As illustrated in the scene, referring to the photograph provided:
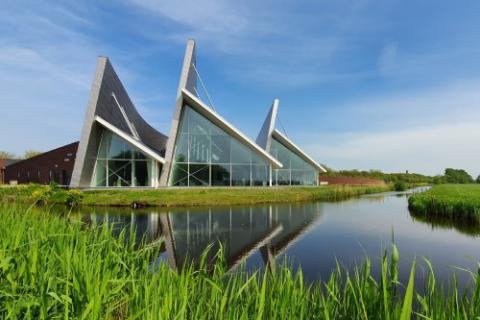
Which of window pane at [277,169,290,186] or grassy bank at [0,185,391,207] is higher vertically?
window pane at [277,169,290,186]

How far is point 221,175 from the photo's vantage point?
74.9 ft

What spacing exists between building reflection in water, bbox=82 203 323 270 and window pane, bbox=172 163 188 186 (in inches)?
278

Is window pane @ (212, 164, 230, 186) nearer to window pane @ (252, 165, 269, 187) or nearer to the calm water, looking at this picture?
window pane @ (252, 165, 269, 187)

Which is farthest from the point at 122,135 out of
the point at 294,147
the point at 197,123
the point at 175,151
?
the point at 294,147

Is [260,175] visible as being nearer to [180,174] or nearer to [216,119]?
[216,119]

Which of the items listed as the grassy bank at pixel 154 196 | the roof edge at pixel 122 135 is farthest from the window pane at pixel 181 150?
the grassy bank at pixel 154 196

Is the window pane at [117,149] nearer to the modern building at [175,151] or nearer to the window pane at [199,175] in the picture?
the modern building at [175,151]

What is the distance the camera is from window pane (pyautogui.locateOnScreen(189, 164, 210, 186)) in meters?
22.3

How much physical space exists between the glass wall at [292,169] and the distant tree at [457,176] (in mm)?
64477

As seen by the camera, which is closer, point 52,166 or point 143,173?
→ point 143,173

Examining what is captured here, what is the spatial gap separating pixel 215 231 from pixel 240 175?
529 inches

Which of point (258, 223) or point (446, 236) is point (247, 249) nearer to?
point (258, 223)

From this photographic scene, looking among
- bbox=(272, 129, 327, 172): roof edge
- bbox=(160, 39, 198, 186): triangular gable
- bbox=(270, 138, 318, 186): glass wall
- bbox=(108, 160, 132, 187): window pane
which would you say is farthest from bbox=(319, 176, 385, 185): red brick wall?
bbox=(108, 160, 132, 187): window pane

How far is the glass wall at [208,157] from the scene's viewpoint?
73.0 feet
